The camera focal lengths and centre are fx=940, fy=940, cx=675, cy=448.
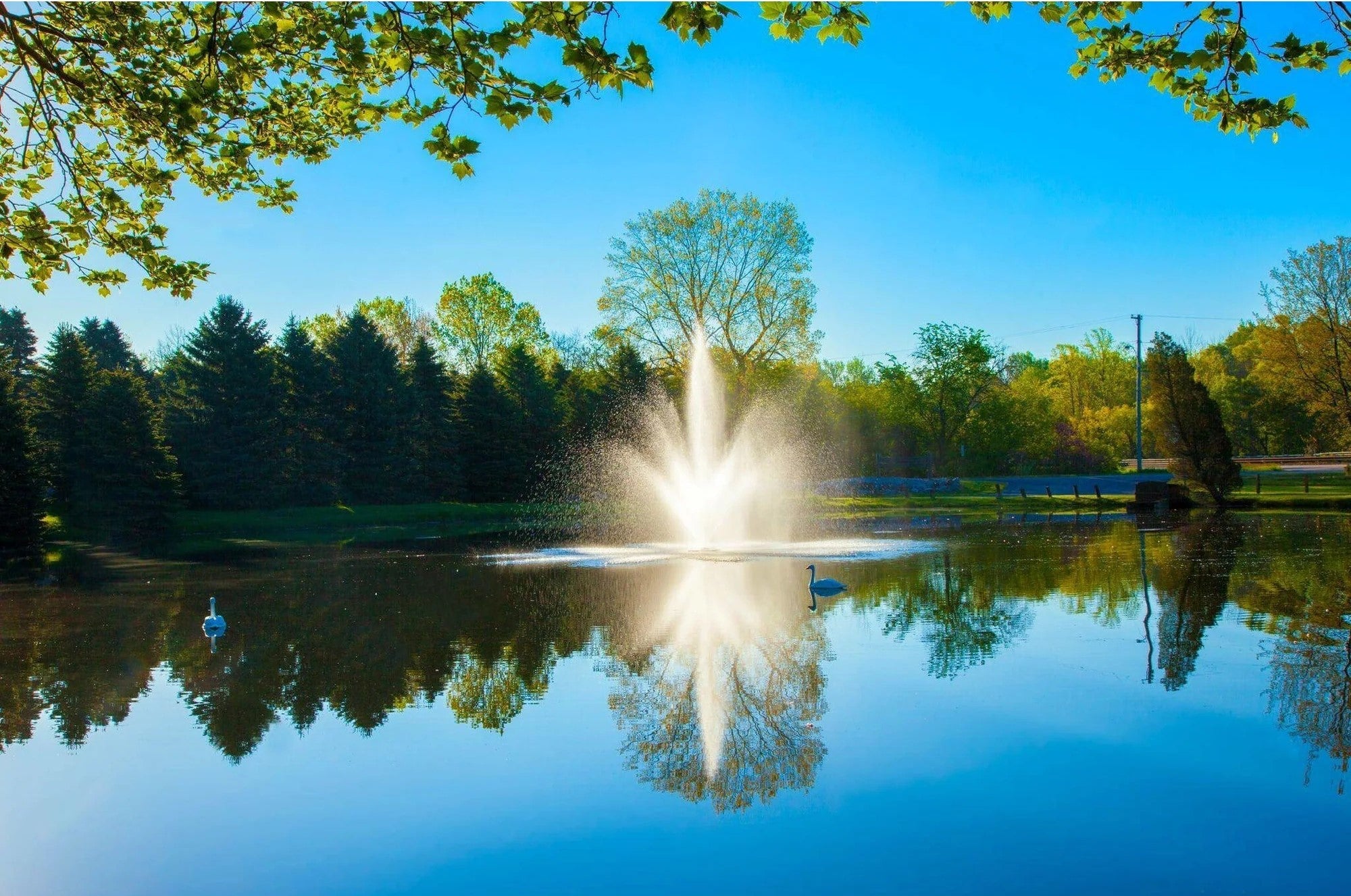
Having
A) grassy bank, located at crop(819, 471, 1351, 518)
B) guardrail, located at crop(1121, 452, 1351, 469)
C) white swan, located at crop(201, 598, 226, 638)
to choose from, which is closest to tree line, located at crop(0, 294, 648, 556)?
grassy bank, located at crop(819, 471, 1351, 518)

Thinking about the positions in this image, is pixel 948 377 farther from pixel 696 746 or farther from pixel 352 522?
pixel 696 746

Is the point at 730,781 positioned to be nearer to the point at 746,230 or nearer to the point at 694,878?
the point at 694,878

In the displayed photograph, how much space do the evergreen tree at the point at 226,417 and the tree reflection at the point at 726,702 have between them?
3256cm

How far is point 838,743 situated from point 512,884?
353 centimetres

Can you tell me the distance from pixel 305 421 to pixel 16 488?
1604cm

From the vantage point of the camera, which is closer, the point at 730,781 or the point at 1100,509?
the point at 730,781

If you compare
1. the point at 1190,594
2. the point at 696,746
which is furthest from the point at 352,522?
the point at 696,746

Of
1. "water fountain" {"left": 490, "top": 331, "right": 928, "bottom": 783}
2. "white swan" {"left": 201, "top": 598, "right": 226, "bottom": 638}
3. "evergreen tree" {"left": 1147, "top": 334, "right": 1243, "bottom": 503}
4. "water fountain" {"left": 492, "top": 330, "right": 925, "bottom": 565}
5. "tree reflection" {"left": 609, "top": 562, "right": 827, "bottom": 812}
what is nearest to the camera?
"tree reflection" {"left": 609, "top": 562, "right": 827, "bottom": 812}

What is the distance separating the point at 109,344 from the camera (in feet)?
207

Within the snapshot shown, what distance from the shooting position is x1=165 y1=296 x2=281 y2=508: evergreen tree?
42219mm

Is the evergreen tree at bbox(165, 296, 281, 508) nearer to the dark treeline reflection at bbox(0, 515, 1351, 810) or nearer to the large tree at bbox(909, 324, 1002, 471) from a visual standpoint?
the dark treeline reflection at bbox(0, 515, 1351, 810)

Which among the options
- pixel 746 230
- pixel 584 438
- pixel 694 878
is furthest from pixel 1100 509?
pixel 694 878

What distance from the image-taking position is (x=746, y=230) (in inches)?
1847

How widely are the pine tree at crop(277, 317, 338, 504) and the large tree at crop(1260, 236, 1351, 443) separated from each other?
142ft
